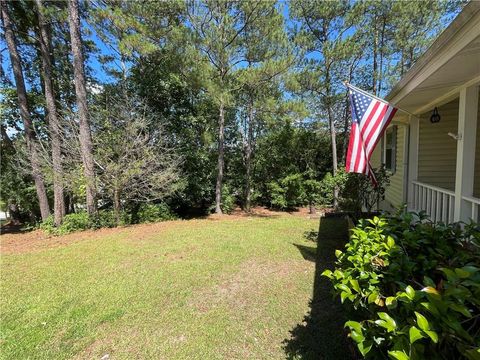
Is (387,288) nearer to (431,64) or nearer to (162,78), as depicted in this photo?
(431,64)

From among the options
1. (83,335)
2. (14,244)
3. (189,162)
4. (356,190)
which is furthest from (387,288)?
(189,162)

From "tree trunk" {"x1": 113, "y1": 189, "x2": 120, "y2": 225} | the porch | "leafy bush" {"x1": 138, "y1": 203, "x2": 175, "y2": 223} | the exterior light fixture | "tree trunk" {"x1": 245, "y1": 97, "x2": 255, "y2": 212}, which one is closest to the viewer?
the exterior light fixture

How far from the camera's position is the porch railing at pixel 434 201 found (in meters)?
4.02

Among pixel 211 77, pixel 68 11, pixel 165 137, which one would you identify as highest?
pixel 68 11

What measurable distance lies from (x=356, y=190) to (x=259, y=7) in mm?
7602

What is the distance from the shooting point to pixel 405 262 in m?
1.67

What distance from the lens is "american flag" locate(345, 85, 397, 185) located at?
11.4 feet

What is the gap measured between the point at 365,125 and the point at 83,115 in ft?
28.4

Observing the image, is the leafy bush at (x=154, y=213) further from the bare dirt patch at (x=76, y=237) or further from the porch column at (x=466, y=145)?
the porch column at (x=466, y=145)

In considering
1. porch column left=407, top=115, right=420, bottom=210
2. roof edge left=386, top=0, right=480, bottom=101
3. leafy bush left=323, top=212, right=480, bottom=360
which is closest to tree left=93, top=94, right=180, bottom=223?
porch column left=407, top=115, right=420, bottom=210

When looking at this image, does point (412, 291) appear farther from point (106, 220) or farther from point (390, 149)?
point (106, 220)

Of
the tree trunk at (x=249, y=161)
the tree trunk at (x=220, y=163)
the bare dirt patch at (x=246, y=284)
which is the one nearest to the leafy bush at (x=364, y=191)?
the bare dirt patch at (x=246, y=284)

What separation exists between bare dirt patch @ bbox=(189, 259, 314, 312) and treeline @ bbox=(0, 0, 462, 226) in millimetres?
5606

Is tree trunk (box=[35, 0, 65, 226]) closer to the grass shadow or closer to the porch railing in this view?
the grass shadow
